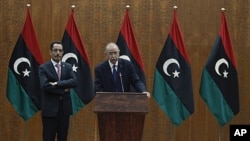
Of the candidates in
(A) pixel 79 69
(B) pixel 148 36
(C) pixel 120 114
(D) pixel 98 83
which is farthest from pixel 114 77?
(B) pixel 148 36

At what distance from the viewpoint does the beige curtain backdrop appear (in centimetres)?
808

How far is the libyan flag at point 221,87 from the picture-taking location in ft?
23.5

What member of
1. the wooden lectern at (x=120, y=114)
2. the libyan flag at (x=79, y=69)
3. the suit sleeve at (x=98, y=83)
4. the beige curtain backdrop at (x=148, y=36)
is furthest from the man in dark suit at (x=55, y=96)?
the beige curtain backdrop at (x=148, y=36)

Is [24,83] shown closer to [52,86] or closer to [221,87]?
[52,86]

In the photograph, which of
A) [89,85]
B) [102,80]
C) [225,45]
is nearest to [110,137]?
[102,80]

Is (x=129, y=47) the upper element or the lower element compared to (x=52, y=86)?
upper

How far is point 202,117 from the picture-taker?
26.9 ft

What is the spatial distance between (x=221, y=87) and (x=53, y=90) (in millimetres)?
2778

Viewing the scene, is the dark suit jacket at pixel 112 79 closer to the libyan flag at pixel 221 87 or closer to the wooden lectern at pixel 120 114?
the wooden lectern at pixel 120 114

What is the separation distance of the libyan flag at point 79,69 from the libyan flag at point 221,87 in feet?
5.72

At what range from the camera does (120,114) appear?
483 centimetres

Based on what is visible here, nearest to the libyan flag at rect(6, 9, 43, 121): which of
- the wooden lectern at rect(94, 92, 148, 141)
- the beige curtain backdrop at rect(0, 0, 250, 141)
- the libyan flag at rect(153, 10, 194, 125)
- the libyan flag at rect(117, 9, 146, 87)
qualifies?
the beige curtain backdrop at rect(0, 0, 250, 141)

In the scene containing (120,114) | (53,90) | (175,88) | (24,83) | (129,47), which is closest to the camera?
(120,114)

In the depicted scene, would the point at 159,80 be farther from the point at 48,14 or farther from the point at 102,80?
the point at 48,14
